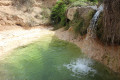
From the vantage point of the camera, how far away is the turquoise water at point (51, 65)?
3646mm

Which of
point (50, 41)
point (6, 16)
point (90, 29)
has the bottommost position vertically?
point (50, 41)

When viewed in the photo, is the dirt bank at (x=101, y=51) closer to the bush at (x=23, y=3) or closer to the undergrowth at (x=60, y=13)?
the undergrowth at (x=60, y=13)

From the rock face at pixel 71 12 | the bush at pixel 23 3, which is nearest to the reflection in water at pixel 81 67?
the rock face at pixel 71 12

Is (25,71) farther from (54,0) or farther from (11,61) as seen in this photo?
(54,0)

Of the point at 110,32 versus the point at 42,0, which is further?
the point at 42,0

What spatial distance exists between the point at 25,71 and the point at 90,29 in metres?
3.26

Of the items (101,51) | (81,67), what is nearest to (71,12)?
(101,51)

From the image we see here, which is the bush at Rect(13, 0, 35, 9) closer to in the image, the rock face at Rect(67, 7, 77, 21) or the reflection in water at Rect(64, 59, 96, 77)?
the rock face at Rect(67, 7, 77, 21)

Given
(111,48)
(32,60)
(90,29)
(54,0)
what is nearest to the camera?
(111,48)

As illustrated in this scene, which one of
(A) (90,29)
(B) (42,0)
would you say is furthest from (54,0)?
(A) (90,29)

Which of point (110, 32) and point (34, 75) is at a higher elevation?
point (110, 32)

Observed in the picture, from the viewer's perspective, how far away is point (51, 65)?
4.28m

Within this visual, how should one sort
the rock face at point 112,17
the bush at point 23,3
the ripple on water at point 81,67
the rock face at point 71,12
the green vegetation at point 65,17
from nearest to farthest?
the rock face at point 112,17 → the ripple on water at point 81,67 → the green vegetation at point 65,17 → the rock face at point 71,12 → the bush at point 23,3

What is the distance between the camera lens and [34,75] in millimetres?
3715
